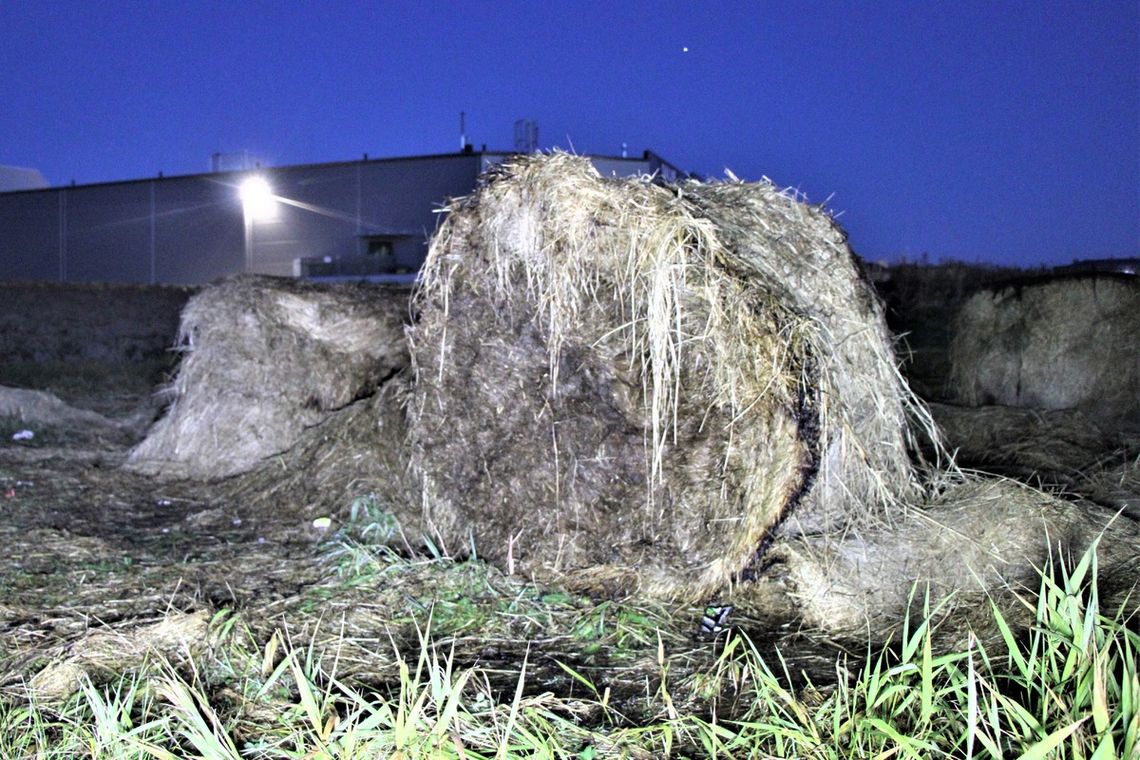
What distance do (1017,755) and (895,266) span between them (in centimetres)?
1372

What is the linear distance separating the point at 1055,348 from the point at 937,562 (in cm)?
352

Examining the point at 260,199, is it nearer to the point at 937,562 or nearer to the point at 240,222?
the point at 240,222

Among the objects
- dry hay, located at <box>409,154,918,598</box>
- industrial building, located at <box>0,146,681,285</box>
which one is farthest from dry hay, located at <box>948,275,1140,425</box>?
A: industrial building, located at <box>0,146,681,285</box>

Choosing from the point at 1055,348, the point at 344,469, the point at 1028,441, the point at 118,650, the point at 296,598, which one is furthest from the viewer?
the point at 1055,348

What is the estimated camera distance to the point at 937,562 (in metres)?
3.91

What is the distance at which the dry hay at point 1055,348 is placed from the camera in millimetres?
6387

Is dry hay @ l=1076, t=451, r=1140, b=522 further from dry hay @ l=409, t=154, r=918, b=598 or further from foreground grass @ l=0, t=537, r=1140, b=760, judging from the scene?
foreground grass @ l=0, t=537, r=1140, b=760

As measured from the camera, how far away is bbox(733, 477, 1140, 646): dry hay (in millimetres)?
3670

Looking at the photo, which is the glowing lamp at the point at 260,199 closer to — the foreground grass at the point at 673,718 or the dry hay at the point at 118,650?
the dry hay at the point at 118,650

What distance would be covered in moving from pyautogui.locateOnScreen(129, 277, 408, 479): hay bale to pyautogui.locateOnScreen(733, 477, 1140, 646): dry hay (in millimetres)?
3733

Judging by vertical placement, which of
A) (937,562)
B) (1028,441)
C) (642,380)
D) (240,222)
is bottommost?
(937,562)

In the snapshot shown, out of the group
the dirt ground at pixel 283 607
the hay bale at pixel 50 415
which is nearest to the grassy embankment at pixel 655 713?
the dirt ground at pixel 283 607

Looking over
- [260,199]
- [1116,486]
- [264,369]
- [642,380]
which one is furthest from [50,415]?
[260,199]

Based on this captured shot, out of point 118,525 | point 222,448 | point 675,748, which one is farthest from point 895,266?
point 675,748
